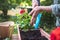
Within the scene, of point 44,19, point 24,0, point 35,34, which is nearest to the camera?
point 35,34

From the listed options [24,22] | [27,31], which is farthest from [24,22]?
[27,31]

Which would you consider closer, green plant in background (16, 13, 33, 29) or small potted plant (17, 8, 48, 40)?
small potted plant (17, 8, 48, 40)

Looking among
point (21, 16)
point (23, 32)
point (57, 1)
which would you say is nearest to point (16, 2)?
point (21, 16)

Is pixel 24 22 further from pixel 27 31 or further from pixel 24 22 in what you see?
pixel 27 31

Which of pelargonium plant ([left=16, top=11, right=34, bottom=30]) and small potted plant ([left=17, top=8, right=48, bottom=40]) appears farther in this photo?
pelargonium plant ([left=16, top=11, right=34, bottom=30])

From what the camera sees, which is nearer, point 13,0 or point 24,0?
point 24,0

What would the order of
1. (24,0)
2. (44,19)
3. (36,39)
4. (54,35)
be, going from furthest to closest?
1. (24,0)
2. (44,19)
3. (36,39)
4. (54,35)

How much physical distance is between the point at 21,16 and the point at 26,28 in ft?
0.96

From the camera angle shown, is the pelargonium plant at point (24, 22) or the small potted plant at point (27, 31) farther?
the pelargonium plant at point (24, 22)

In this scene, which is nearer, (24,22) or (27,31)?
(27,31)

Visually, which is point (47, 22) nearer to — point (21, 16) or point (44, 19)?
point (44, 19)

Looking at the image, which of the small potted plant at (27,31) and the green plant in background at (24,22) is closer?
the small potted plant at (27,31)

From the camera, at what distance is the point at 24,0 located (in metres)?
4.28

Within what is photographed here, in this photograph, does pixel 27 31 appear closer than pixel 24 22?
Yes
